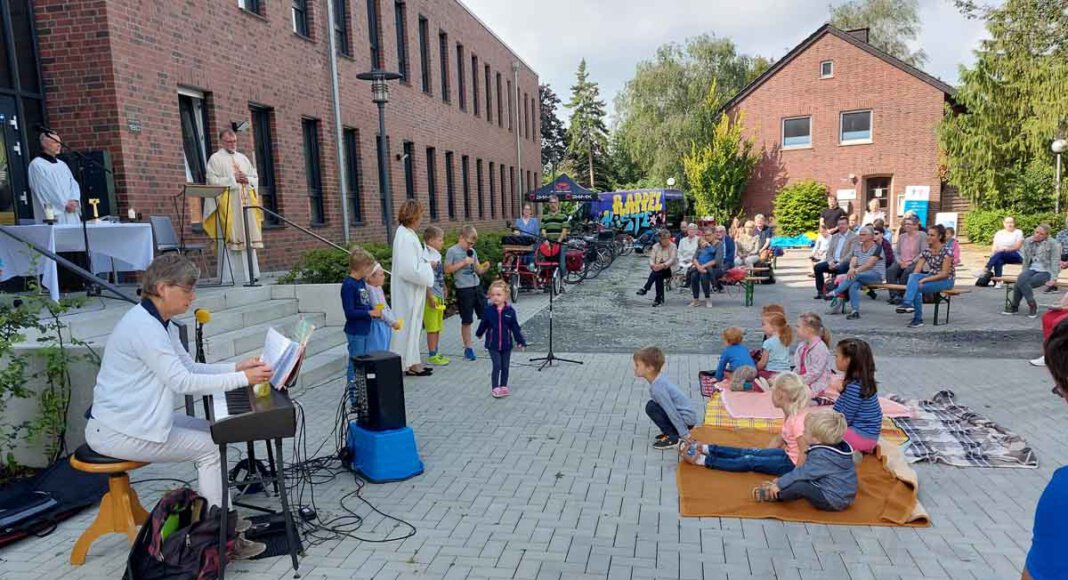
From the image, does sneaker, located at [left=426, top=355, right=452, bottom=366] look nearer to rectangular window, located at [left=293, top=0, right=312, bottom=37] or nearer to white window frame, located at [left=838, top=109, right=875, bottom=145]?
rectangular window, located at [left=293, top=0, right=312, bottom=37]

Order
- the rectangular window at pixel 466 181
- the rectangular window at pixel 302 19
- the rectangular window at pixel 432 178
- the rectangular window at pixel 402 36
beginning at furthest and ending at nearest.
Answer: the rectangular window at pixel 466 181
the rectangular window at pixel 432 178
the rectangular window at pixel 402 36
the rectangular window at pixel 302 19

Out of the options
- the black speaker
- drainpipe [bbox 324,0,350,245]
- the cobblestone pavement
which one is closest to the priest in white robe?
the cobblestone pavement

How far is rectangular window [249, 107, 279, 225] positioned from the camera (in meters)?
12.6

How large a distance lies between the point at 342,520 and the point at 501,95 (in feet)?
88.3

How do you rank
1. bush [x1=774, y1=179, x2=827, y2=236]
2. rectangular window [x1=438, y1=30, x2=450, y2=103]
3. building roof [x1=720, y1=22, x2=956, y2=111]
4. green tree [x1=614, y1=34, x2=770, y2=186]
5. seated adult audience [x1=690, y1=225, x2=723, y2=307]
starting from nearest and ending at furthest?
seated adult audience [x1=690, y1=225, x2=723, y2=307] < rectangular window [x1=438, y1=30, x2=450, y2=103] < building roof [x1=720, y1=22, x2=956, y2=111] < bush [x1=774, y1=179, x2=827, y2=236] < green tree [x1=614, y1=34, x2=770, y2=186]

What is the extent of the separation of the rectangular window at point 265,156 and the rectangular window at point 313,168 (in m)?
1.51

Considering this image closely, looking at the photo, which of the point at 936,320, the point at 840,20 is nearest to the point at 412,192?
the point at 936,320

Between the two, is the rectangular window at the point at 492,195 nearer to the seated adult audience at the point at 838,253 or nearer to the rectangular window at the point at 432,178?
the rectangular window at the point at 432,178

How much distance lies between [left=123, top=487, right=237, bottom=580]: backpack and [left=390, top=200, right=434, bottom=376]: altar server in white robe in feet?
12.1

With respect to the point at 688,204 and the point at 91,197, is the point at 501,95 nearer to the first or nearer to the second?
the point at 688,204

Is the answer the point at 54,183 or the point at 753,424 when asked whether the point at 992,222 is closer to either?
the point at 753,424

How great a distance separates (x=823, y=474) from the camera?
4238mm

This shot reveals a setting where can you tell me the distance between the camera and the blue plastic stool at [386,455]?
4.87m

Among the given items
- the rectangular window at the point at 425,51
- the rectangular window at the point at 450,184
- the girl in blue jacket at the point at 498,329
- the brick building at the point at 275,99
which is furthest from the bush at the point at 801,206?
the girl in blue jacket at the point at 498,329
